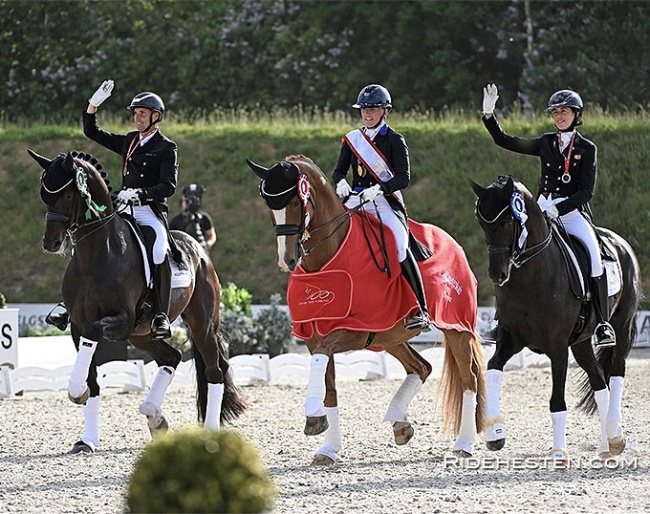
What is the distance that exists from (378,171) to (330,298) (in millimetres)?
1241

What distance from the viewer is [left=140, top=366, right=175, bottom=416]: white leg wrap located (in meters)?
9.88

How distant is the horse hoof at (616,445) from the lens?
9008 millimetres

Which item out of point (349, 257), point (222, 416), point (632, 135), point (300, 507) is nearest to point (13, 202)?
point (632, 135)

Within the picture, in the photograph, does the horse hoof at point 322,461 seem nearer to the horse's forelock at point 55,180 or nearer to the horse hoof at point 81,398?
the horse hoof at point 81,398

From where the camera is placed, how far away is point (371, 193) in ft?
29.8

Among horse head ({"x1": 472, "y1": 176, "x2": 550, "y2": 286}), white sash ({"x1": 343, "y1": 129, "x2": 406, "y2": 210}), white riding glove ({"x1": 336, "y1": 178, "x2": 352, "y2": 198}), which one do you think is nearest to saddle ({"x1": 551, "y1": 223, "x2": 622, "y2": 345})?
horse head ({"x1": 472, "y1": 176, "x2": 550, "y2": 286})

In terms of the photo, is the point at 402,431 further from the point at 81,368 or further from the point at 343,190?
the point at 81,368

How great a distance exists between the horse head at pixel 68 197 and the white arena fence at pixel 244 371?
171 inches

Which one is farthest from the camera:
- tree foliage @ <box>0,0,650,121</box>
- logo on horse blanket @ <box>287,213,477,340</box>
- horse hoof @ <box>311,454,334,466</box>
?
tree foliage @ <box>0,0,650,121</box>

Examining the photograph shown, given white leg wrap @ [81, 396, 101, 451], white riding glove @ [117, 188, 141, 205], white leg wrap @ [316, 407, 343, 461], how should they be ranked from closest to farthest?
white leg wrap @ [316, 407, 343, 461]
white leg wrap @ [81, 396, 101, 451]
white riding glove @ [117, 188, 141, 205]

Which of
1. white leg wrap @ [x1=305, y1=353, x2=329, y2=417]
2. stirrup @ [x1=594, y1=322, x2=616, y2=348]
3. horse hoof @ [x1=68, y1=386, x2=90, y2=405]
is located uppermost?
stirrup @ [x1=594, y1=322, x2=616, y2=348]

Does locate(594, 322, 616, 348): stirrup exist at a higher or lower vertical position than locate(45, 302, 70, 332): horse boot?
lower

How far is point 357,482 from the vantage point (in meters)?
7.98

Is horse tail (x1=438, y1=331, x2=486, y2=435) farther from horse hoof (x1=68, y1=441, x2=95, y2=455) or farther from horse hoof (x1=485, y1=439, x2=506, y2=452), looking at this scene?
horse hoof (x1=68, y1=441, x2=95, y2=455)
